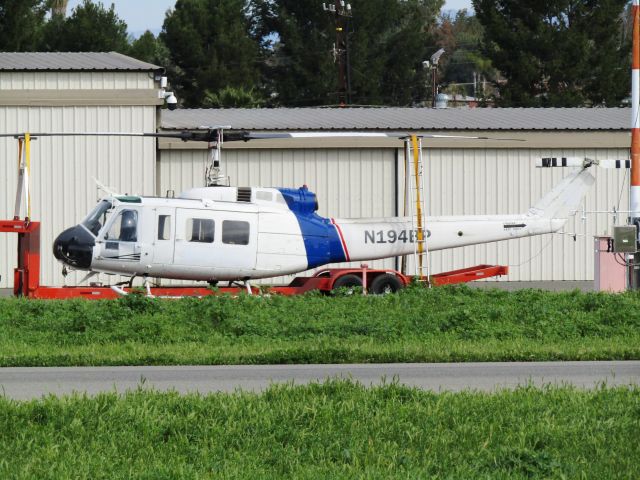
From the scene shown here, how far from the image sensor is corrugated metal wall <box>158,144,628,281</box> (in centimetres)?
3061

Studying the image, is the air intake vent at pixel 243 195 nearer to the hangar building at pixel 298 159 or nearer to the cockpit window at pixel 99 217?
the cockpit window at pixel 99 217

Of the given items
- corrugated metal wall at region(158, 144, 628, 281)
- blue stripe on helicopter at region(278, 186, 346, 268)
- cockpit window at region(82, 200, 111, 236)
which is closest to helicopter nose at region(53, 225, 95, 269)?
cockpit window at region(82, 200, 111, 236)

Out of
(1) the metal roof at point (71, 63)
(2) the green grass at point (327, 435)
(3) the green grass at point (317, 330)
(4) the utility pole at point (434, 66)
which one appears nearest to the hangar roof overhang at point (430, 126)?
(1) the metal roof at point (71, 63)

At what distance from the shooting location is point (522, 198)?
1233 inches

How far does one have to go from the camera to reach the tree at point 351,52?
2608 inches

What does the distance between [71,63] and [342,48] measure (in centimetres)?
3436

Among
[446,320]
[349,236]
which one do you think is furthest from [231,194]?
[446,320]

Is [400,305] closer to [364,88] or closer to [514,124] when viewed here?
[514,124]

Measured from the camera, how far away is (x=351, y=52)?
66.9 metres

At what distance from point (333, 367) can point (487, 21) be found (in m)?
49.7

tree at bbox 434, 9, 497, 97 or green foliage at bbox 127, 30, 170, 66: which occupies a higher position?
tree at bbox 434, 9, 497, 97

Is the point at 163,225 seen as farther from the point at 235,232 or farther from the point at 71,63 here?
the point at 71,63

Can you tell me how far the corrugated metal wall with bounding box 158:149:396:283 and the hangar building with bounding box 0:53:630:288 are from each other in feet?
0.08

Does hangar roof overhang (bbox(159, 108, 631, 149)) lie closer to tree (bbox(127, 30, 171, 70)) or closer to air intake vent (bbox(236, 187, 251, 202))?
air intake vent (bbox(236, 187, 251, 202))
